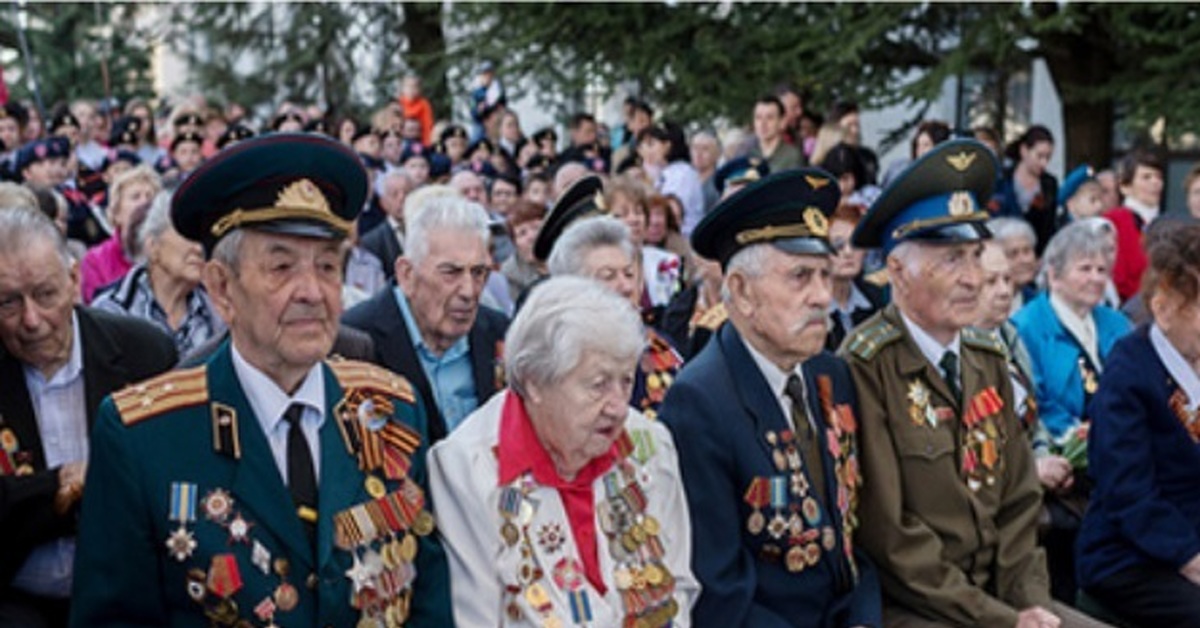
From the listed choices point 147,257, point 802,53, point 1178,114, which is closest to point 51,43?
point 802,53

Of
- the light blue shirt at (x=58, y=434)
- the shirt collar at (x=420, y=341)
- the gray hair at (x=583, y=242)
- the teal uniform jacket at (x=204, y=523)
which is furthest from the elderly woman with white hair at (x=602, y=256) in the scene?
the teal uniform jacket at (x=204, y=523)

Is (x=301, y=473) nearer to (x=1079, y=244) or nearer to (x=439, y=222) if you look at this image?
(x=439, y=222)

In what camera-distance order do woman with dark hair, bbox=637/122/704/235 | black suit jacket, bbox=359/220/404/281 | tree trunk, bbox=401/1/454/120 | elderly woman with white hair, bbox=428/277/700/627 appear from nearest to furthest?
1. elderly woman with white hair, bbox=428/277/700/627
2. black suit jacket, bbox=359/220/404/281
3. woman with dark hair, bbox=637/122/704/235
4. tree trunk, bbox=401/1/454/120

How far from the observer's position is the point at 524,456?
3.39 metres

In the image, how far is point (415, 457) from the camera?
3.25 metres

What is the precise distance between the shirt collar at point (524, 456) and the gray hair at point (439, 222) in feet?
4.65

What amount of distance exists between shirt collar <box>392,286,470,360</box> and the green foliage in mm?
20112

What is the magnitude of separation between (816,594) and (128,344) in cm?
197

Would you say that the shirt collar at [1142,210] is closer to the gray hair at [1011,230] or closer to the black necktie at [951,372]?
the gray hair at [1011,230]

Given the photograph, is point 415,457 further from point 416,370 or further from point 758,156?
point 758,156

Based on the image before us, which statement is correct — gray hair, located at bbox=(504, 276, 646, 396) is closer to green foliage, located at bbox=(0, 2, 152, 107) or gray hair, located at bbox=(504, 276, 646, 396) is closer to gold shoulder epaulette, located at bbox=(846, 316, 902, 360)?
gold shoulder epaulette, located at bbox=(846, 316, 902, 360)

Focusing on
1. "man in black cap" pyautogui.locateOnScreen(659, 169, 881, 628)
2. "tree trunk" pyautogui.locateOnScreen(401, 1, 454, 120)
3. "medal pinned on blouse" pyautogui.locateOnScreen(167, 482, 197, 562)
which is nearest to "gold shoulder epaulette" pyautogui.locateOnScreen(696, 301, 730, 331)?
"man in black cap" pyautogui.locateOnScreen(659, 169, 881, 628)

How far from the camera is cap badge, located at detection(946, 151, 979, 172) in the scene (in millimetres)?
4352

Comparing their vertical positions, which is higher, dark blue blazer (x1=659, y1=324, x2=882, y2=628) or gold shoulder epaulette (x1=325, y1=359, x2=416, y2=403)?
gold shoulder epaulette (x1=325, y1=359, x2=416, y2=403)
